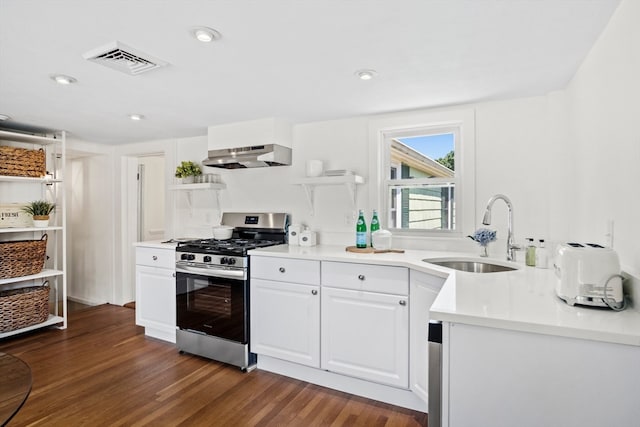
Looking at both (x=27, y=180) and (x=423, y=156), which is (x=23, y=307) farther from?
(x=423, y=156)

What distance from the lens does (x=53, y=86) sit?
7.77 ft

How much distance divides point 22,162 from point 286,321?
2.97 meters

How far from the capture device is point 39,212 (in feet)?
11.6

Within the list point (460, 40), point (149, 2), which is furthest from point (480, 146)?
point (149, 2)

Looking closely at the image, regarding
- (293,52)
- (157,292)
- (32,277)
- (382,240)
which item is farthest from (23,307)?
(293,52)

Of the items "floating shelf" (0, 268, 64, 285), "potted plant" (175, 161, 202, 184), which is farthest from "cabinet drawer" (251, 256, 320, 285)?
"floating shelf" (0, 268, 64, 285)

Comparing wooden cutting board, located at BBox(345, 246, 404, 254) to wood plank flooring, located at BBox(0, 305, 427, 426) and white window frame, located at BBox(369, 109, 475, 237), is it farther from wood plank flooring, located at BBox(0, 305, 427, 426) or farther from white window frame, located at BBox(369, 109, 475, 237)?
wood plank flooring, located at BBox(0, 305, 427, 426)

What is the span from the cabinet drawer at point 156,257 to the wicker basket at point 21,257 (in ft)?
3.27

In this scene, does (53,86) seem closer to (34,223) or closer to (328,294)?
(34,223)

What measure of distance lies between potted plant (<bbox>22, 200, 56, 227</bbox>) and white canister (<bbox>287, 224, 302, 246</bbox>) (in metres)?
2.46

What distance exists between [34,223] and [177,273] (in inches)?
65.5

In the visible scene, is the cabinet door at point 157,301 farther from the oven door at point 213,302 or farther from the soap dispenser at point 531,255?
the soap dispenser at point 531,255

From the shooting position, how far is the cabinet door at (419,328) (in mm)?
2109

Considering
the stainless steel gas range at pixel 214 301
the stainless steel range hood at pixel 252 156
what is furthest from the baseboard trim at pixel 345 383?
the stainless steel range hood at pixel 252 156
